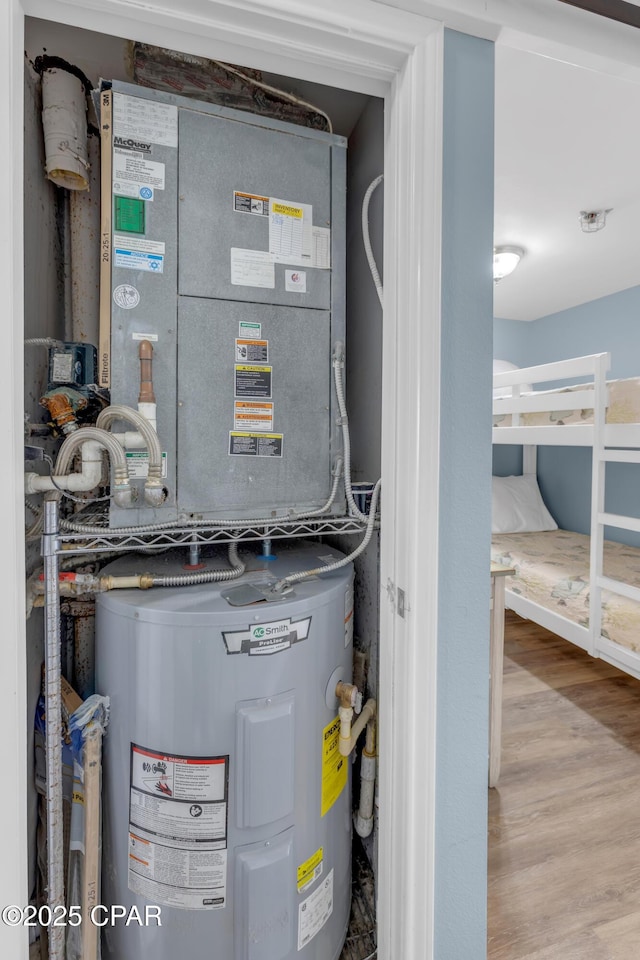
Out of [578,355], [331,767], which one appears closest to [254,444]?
[331,767]

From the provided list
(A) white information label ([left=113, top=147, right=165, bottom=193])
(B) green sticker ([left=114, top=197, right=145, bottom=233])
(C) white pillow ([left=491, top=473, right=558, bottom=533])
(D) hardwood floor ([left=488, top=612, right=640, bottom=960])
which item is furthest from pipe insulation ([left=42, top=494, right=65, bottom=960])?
(C) white pillow ([left=491, top=473, right=558, bottom=533])

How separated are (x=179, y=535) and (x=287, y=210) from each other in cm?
85

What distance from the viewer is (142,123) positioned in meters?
1.06

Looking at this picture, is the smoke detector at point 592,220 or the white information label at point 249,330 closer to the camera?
the white information label at point 249,330

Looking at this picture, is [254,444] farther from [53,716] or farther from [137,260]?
[53,716]

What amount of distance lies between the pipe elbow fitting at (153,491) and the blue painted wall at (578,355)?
382cm

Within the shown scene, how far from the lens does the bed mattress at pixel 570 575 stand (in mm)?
2369

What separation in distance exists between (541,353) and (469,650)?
14.6 feet

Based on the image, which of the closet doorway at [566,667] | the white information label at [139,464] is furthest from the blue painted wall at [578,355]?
the white information label at [139,464]

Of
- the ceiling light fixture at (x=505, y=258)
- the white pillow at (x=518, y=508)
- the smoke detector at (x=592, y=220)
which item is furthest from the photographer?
the white pillow at (x=518, y=508)

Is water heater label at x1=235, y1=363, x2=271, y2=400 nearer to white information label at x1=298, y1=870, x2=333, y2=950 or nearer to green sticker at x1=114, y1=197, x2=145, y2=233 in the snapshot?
green sticker at x1=114, y1=197, x2=145, y2=233

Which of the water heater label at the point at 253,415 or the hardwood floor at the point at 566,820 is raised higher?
the water heater label at the point at 253,415

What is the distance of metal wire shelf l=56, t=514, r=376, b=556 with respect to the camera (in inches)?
42.4

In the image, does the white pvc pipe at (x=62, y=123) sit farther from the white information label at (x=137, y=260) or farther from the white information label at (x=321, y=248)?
the white information label at (x=321, y=248)
